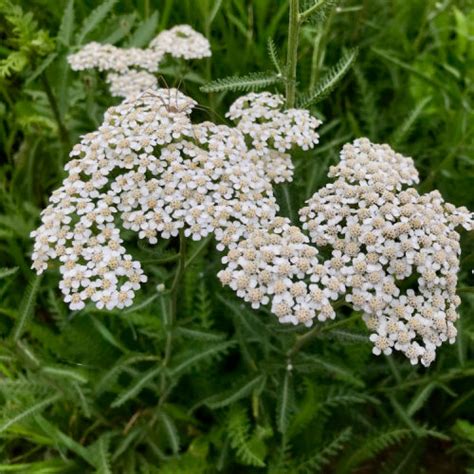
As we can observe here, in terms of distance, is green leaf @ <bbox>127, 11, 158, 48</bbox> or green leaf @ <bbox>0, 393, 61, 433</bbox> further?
green leaf @ <bbox>127, 11, 158, 48</bbox>

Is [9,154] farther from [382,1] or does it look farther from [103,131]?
[382,1]

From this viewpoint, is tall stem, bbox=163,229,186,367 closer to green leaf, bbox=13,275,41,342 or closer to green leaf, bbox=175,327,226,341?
green leaf, bbox=175,327,226,341

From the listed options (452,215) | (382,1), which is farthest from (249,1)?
(452,215)

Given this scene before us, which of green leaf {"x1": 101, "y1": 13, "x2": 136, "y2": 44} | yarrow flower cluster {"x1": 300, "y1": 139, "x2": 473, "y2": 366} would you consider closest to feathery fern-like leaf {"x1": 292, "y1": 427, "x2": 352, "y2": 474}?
yarrow flower cluster {"x1": 300, "y1": 139, "x2": 473, "y2": 366}

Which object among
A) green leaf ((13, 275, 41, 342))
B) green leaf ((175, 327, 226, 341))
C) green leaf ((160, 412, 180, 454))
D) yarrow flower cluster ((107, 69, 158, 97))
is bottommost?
green leaf ((160, 412, 180, 454))

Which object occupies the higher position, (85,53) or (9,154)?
(85,53)

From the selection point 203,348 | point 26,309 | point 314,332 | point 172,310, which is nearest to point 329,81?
point 314,332

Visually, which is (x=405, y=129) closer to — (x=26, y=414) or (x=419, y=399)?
(x=419, y=399)
